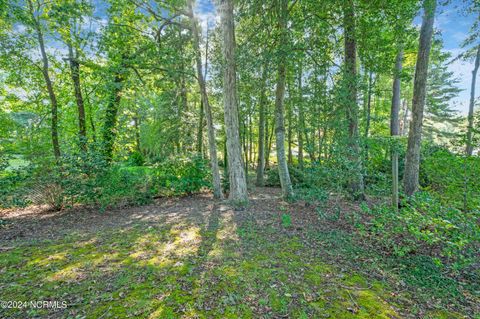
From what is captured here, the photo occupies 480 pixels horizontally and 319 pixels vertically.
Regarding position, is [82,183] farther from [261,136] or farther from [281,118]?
[261,136]

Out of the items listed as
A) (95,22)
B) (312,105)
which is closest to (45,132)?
(95,22)

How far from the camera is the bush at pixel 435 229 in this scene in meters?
2.57

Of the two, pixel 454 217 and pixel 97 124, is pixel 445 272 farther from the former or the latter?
pixel 97 124

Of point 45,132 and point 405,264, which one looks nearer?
point 405,264

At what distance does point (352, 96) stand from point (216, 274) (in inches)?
192

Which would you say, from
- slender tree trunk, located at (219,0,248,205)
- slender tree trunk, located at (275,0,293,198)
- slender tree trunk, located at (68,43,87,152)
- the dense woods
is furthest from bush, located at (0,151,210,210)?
slender tree trunk, located at (275,0,293,198)

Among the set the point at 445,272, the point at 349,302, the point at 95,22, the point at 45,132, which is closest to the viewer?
the point at 349,302

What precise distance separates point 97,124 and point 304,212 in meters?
8.40

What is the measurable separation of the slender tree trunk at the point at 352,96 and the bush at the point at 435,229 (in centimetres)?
108

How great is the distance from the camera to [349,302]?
7.47 ft

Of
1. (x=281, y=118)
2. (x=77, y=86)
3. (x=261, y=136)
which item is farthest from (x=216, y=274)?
(x=77, y=86)

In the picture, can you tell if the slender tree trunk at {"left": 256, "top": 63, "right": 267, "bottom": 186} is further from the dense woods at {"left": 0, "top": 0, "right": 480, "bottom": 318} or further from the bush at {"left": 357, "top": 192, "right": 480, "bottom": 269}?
the bush at {"left": 357, "top": 192, "right": 480, "bottom": 269}

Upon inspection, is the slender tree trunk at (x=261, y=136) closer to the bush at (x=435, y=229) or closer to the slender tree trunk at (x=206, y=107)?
the slender tree trunk at (x=206, y=107)

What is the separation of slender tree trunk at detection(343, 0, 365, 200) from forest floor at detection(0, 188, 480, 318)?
3.96 ft
